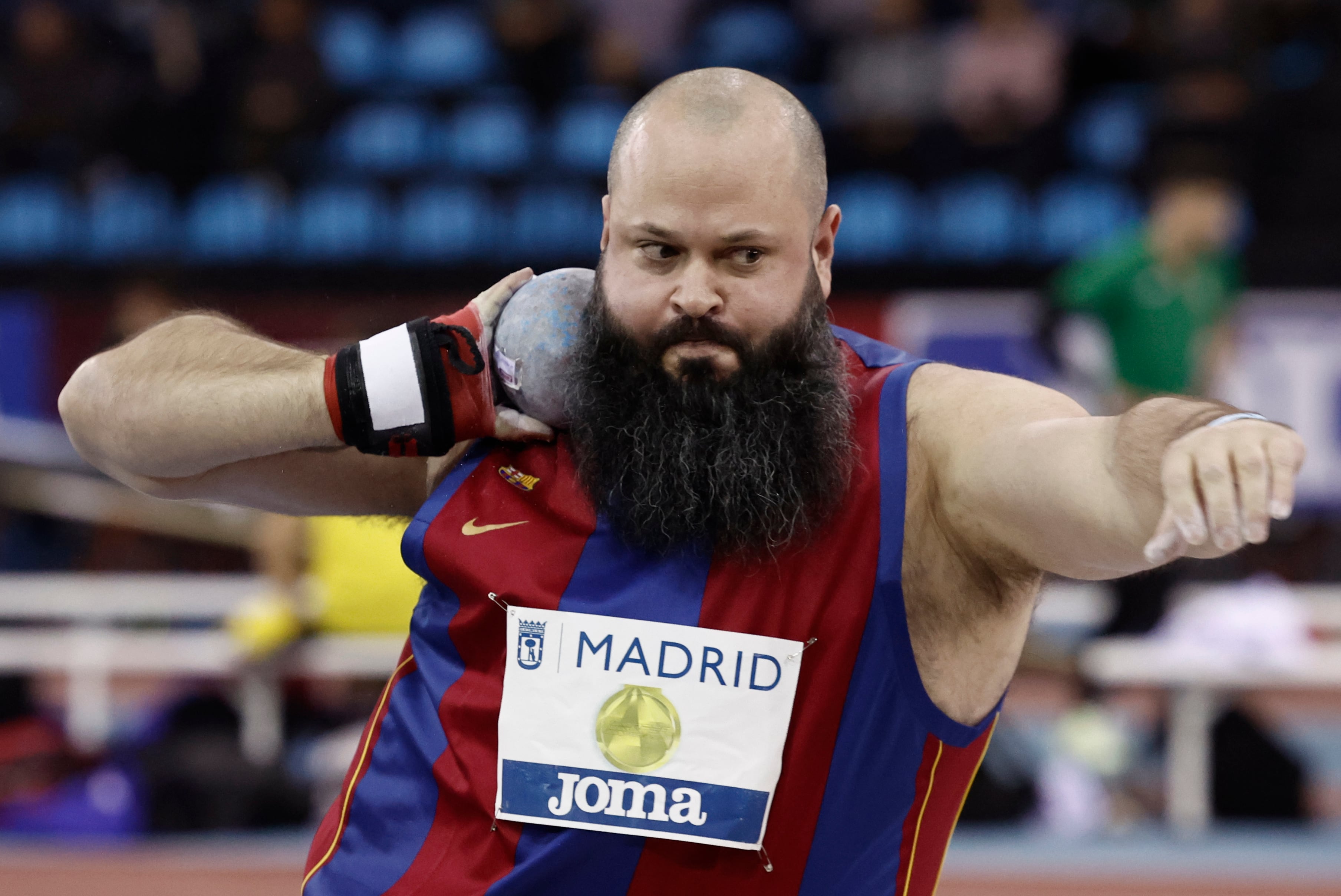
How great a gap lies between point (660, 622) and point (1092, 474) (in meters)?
0.67

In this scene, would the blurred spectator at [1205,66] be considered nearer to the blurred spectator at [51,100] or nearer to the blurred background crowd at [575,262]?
the blurred background crowd at [575,262]

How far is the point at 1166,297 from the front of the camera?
6.35 meters

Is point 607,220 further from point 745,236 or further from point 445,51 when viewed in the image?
point 445,51

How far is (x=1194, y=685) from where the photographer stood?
5938mm

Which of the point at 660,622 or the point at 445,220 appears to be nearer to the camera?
the point at 660,622

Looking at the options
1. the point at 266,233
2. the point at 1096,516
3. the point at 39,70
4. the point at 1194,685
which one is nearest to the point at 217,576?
the point at 266,233

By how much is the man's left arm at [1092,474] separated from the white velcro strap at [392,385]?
0.73 meters

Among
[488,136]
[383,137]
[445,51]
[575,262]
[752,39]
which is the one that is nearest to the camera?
[575,262]

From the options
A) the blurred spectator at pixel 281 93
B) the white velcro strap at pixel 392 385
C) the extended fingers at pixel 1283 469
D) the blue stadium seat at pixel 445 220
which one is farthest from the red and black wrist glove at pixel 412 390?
the blurred spectator at pixel 281 93

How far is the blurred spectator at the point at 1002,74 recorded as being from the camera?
9.20 metres

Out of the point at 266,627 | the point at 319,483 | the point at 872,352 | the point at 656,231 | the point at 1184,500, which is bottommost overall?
the point at 266,627

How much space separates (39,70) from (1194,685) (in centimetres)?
815

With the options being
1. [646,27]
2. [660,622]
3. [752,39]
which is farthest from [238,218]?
[660,622]

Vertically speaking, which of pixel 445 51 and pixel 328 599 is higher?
pixel 445 51
